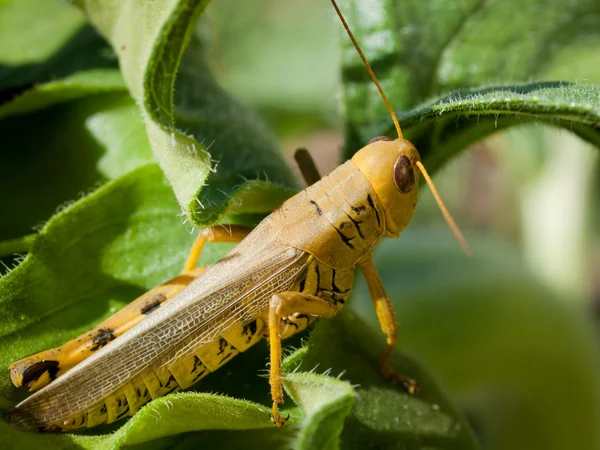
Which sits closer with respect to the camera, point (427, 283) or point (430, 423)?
point (430, 423)

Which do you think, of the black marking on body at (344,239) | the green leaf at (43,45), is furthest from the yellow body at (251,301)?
the green leaf at (43,45)

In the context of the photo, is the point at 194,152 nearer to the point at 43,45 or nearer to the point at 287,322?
the point at 287,322

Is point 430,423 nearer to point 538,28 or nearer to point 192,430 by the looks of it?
point 192,430

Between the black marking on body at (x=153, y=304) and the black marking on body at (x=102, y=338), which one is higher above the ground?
the black marking on body at (x=153, y=304)

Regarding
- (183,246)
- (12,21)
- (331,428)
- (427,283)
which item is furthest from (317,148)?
(331,428)

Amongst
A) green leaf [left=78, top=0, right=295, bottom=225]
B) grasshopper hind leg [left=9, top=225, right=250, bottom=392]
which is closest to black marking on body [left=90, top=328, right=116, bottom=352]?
grasshopper hind leg [left=9, top=225, right=250, bottom=392]

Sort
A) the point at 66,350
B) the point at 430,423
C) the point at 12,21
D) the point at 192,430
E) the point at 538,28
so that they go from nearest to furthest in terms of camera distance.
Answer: the point at 192,430 → the point at 66,350 → the point at 430,423 → the point at 12,21 → the point at 538,28

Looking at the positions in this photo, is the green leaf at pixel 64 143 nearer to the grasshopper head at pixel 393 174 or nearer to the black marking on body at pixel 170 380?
the black marking on body at pixel 170 380
